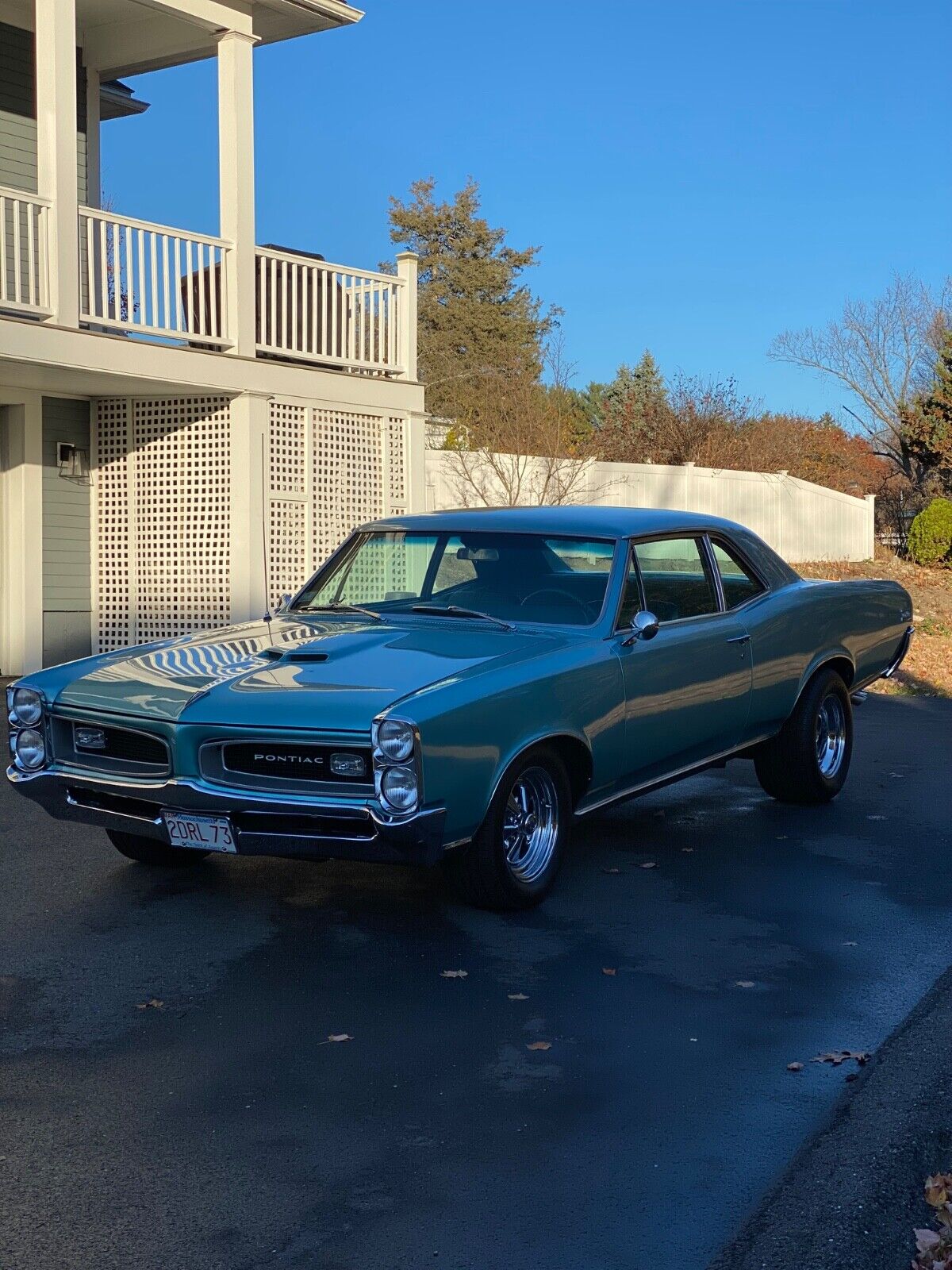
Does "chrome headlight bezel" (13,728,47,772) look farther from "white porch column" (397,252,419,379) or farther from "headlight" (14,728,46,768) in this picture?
"white porch column" (397,252,419,379)

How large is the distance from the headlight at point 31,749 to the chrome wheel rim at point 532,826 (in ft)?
6.42

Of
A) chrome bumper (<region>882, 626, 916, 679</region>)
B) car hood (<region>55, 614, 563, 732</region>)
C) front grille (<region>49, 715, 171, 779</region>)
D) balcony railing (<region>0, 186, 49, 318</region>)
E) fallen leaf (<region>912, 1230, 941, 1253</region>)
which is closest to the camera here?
fallen leaf (<region>912, 1230, 941, 1253</region>)

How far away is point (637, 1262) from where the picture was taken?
A: 3215 mm

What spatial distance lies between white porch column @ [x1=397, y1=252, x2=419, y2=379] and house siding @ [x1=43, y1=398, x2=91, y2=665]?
3455 millimetres

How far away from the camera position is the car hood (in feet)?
17.8

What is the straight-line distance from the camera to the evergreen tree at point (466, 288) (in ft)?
166

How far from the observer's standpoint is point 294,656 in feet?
20.0

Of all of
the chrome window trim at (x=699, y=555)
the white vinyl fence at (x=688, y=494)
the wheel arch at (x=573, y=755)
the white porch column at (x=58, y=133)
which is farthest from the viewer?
the white vinyl fence at (x=688, y=494)

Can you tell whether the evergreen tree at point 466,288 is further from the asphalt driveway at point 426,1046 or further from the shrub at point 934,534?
the asphalt driveway at point 426,1046

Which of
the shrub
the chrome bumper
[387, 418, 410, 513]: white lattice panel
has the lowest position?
the chrome bumper

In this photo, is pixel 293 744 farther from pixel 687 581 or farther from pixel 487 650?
pixel 687 581

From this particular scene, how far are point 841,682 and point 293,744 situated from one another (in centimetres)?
424

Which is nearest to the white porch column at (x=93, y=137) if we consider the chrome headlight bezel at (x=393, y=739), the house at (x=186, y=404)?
the house at (x=186, y=404)

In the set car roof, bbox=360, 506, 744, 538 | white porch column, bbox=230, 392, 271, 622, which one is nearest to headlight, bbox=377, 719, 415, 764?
car roof, bbox=360, 506, 744, 538
